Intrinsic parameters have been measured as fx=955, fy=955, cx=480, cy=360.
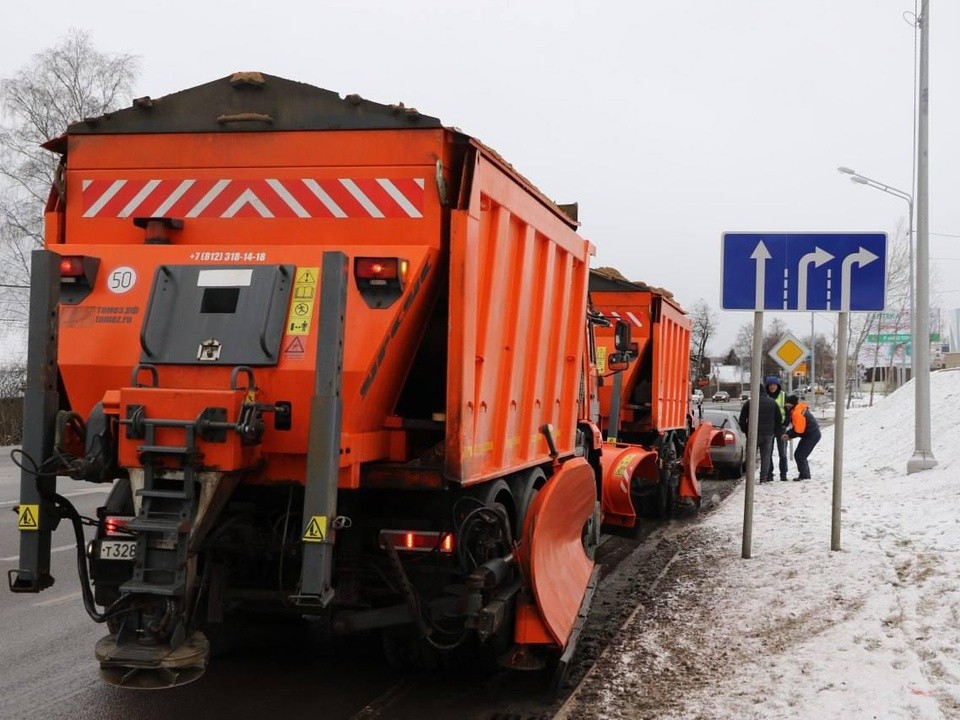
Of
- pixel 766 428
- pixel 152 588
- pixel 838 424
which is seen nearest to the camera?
pixel 152 588

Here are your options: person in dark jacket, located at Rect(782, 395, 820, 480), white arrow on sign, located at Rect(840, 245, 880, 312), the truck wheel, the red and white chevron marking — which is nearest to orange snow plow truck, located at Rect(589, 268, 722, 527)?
person in dark jacket, located at Rect(782, 395, 820, 480)

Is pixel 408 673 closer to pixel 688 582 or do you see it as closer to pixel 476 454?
pixel 476 454

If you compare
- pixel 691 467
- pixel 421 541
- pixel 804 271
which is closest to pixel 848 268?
pixel 804 271

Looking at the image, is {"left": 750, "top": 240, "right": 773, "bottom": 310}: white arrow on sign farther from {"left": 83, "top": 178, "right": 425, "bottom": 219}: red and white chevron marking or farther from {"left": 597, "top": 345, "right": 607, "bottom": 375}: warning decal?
{"left": 83, "top": 178, "right": 425, "bottom": 219}: red and white chevron marking

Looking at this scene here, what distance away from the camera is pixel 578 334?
22.7 ft

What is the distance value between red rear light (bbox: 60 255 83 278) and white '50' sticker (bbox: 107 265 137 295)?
0.14 meters

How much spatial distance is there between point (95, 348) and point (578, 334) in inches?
137

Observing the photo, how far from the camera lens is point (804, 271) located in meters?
8.77

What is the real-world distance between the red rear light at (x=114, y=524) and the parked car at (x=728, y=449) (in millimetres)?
13346

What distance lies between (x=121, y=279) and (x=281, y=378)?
104 centimetres

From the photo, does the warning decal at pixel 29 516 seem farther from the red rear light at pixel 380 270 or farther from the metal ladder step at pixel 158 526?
the red rear light at pixel 380 270

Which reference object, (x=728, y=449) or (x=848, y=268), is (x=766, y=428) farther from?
(x=848, y=268)

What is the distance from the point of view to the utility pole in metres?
14.0

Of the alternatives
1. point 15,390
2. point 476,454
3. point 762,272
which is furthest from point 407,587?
point 15,390
